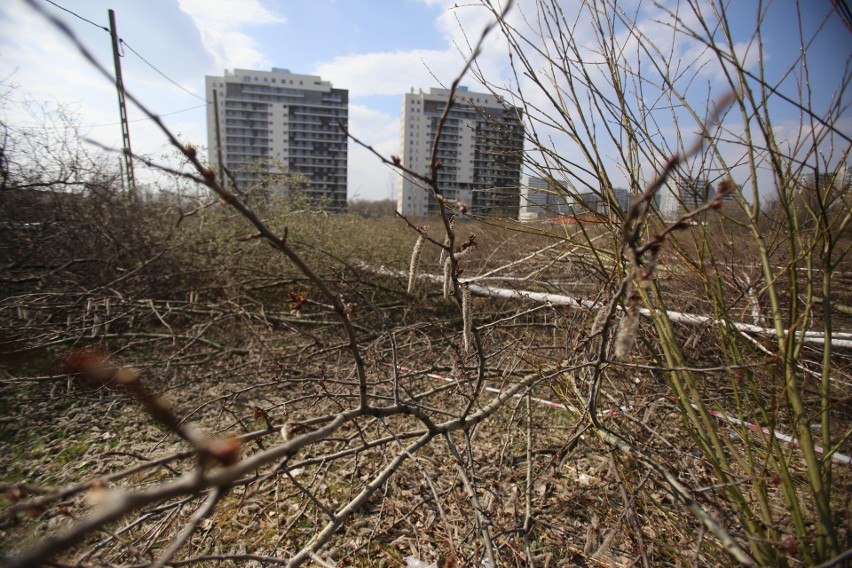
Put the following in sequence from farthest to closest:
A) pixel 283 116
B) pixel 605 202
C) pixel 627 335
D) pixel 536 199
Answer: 1. pixel 283 116
2. pixel 536 199
3. pixel 605 202
4. pixel 627 335

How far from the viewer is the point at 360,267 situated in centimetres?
653

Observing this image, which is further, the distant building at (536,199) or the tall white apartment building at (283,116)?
the tall white apartment building at (283,116)

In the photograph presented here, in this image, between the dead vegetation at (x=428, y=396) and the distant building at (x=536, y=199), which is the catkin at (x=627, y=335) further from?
the distant building at (x=536, y=199)

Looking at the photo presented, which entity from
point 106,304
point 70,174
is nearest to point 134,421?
point 106,304

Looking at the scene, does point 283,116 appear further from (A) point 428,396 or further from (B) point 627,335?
(B) point 627,335

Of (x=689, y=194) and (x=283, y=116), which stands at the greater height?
(x=283, y=116)

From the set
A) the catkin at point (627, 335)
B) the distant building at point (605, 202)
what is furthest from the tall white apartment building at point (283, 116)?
the catkin at point (627, 335)

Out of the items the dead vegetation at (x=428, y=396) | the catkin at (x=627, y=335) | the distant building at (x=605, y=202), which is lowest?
the dead vegetation at (x=428, y=396)

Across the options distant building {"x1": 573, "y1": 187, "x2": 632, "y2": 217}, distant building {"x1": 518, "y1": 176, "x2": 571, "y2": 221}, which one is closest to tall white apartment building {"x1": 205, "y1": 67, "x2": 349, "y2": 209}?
distant building {"x1": 518, "y1": 176, "x2": 571, "y2": 221}

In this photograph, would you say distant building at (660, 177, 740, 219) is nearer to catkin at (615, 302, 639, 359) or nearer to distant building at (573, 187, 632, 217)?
distant building at (573, 187, 632, 217)

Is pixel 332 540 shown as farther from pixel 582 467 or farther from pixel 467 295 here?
pixel 467 295

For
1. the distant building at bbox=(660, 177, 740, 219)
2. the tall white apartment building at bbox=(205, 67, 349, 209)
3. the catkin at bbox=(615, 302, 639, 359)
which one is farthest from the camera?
the tall white apartment building at bbox=(205, 67, 349, 209)

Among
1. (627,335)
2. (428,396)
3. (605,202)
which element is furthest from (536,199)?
(627,335)

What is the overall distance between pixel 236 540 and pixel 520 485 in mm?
1736
